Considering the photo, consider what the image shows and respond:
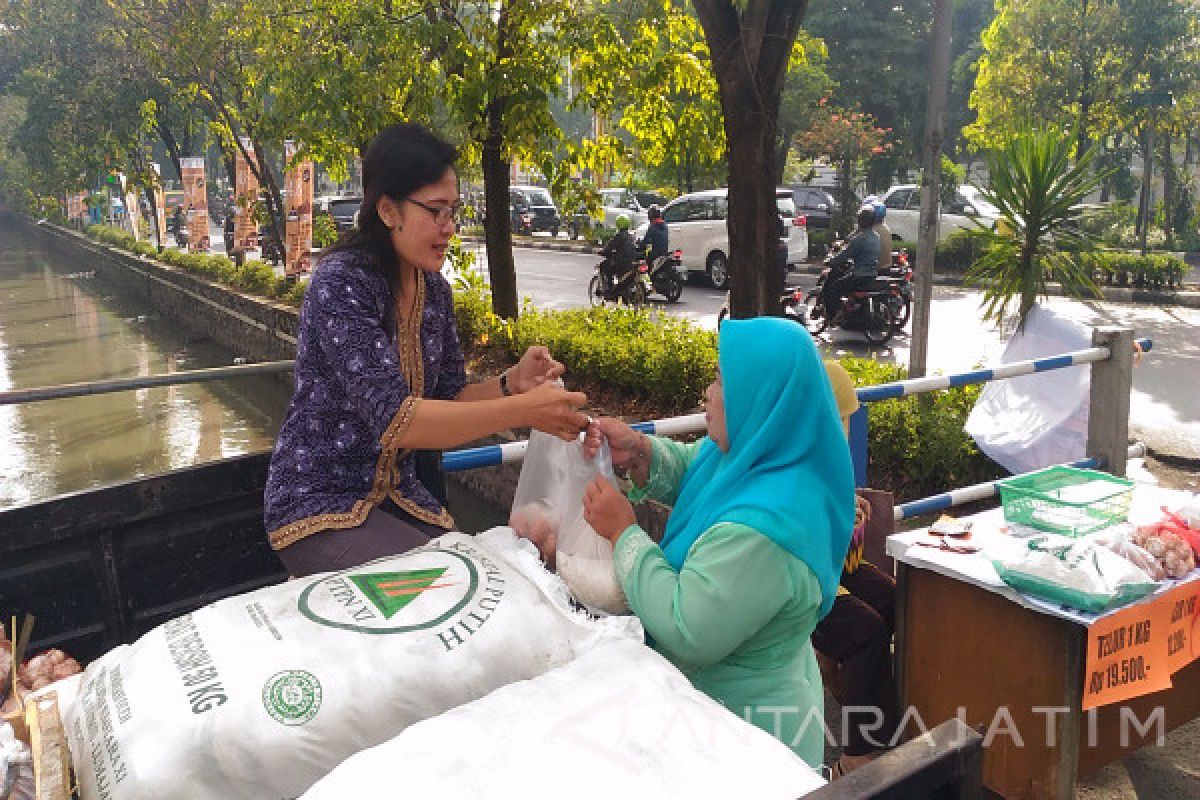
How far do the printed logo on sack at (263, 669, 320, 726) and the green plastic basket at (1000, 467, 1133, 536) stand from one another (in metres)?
2.07

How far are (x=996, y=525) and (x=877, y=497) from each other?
0.34 m

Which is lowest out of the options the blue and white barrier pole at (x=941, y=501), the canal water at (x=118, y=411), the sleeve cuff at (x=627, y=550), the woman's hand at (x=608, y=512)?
the canal water at (x=118, y=411)

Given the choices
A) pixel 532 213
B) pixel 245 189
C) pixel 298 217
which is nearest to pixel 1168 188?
pixel 532 213

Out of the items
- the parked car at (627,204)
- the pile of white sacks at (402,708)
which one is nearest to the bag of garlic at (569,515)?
the pile of white sacks at (402,708)

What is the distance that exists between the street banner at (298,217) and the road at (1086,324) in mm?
3868

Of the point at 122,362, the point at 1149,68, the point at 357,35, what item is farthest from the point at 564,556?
the point at 1149,68

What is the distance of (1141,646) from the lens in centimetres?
241

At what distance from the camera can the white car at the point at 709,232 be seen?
1537 centimetres

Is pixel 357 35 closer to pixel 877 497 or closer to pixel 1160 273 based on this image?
pixel 877 497

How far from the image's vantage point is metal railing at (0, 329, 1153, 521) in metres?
2.86

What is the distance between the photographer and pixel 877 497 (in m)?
2.92

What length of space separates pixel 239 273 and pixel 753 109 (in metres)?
11.3

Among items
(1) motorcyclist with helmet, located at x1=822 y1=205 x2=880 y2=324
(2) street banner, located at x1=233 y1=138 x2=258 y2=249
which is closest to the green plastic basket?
(1) motorcyclist with helmet, located at x1=822 y1=205 x2=880 y2=324

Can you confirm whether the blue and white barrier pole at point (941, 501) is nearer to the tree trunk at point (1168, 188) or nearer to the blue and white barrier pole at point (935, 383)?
the blue and white barrier pole at point (935, 383)
